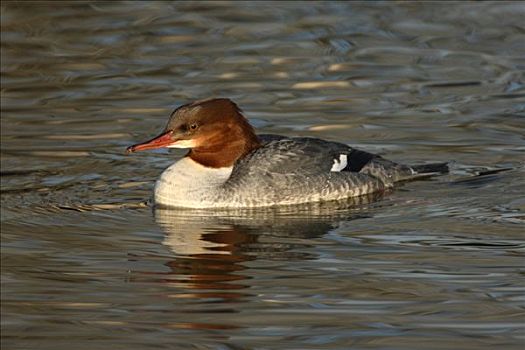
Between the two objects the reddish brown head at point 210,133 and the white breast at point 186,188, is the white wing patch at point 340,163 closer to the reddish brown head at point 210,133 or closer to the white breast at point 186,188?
the reddish brown head at point 210,133

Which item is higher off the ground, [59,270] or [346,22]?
[346,22]

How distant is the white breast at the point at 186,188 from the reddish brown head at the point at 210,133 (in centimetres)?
18

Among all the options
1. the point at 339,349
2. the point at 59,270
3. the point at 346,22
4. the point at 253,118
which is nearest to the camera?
the point at 339,349

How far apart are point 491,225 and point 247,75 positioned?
18.3 feet

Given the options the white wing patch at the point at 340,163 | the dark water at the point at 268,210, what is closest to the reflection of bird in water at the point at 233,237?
the dark water at the point at 268,210

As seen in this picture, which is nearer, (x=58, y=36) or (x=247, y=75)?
(x=247, y=75)

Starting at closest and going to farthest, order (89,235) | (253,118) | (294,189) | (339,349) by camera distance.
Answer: (339,349) → (89,235) → (294,189) → (253,118)

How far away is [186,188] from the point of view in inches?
457

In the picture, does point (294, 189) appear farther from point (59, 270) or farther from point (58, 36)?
point (58, 36)

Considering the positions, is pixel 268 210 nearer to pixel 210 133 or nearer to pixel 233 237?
pixel 210 133

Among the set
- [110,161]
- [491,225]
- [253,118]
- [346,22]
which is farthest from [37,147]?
[346,22]

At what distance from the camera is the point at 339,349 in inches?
310

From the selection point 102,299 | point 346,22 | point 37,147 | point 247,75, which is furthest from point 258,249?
point 346,22

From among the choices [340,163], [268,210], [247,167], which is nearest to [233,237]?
[268,210]
